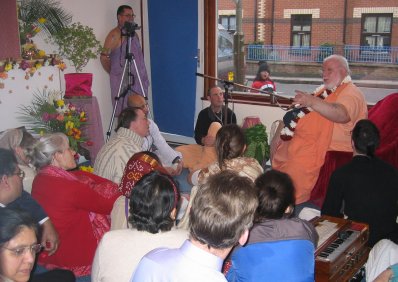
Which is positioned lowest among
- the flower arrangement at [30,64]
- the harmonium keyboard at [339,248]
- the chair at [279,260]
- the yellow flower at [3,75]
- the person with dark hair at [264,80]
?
the harmonium keyboard at [339,248]

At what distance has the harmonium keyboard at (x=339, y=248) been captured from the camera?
86.0 inches

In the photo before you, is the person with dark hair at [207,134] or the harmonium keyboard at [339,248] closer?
the harmonium keyboard at [339,248]

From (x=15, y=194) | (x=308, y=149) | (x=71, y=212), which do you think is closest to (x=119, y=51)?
(x=308, y=149)

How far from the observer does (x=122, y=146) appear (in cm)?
322

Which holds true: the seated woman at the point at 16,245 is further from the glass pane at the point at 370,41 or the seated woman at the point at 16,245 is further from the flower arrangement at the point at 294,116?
the glass pane at the point at 370,41

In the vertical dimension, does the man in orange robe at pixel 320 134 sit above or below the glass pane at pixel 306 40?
below

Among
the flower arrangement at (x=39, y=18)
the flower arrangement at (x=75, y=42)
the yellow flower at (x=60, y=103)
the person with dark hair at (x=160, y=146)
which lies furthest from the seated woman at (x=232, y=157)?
the flower arrangement at (x=75, y=42)

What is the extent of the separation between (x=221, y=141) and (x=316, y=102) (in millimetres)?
1348

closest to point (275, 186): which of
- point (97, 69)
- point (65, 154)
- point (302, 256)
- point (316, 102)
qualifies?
point (302, 256)

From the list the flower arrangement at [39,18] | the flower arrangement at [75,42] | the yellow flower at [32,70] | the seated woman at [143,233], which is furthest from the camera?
the flower arrangement at [75,42]

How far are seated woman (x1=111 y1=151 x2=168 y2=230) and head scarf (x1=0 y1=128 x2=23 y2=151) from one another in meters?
1.00

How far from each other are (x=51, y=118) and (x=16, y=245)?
9.28 feet

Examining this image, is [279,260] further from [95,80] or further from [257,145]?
[95,80]

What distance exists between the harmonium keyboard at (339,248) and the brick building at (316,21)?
323 cm
